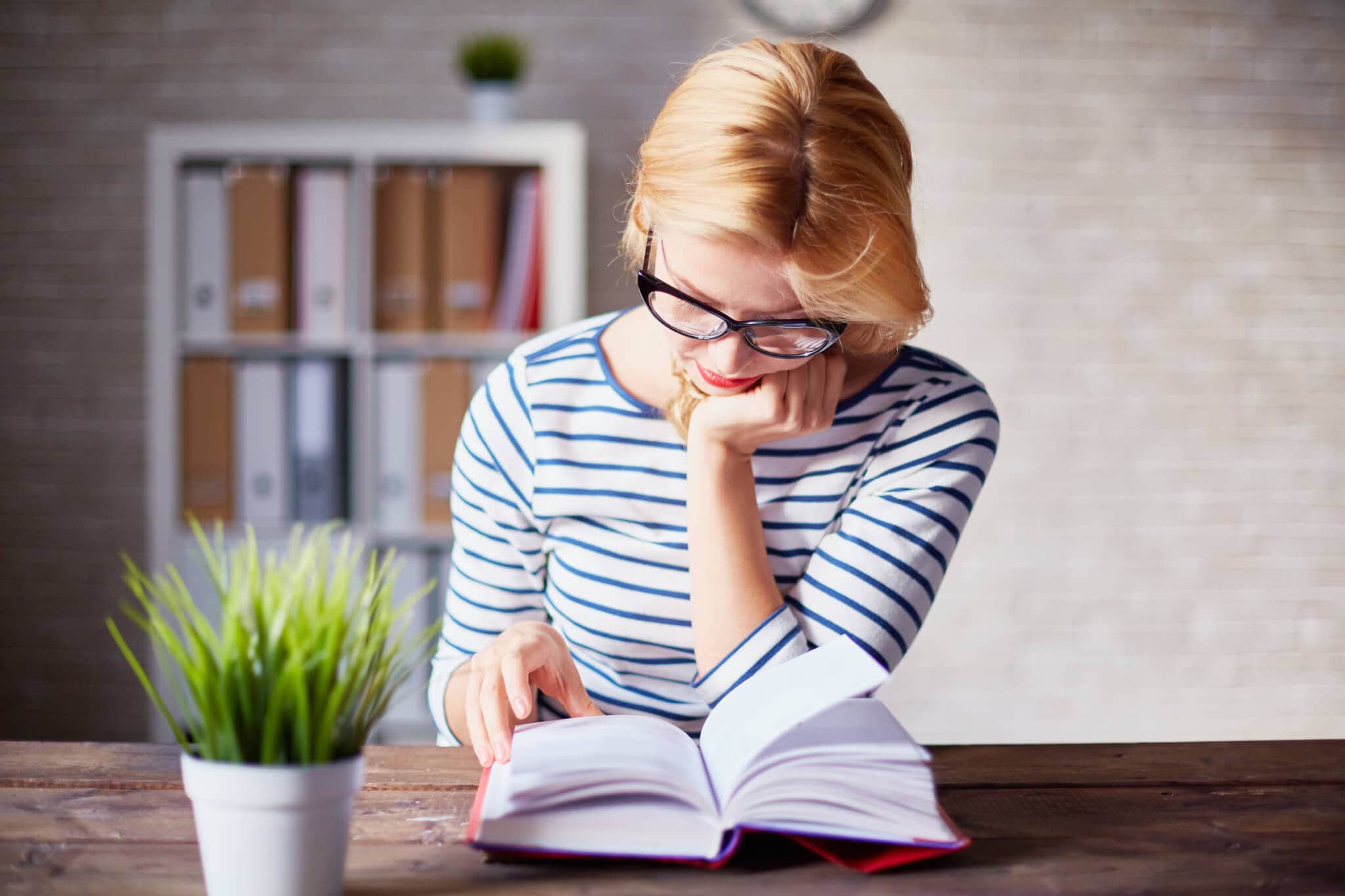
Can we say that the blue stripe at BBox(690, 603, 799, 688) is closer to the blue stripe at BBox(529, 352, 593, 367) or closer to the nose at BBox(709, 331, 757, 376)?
the nose at BBox(709, 331, 757, 376)

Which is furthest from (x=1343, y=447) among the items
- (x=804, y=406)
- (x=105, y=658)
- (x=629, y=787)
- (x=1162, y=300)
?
(x=105, y=658)

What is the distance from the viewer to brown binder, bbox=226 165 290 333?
2.18 meters

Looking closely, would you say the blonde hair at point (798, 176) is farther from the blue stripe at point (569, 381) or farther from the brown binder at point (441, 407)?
the brown binder at point (441, 407)

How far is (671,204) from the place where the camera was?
896mm

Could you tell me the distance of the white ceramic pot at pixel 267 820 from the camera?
21.3 inches

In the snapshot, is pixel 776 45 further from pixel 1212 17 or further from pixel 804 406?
pixel 1212 17

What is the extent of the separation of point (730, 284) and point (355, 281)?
1507 mm

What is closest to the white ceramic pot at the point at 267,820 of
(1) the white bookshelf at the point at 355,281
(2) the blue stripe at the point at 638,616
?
(2) the blue stripe at the point at 638,616

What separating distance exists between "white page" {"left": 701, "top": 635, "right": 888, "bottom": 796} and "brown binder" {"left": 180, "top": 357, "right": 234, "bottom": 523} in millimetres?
1690

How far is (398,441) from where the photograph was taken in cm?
223

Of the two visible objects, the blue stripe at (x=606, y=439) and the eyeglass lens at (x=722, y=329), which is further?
the blue stripe at (x=606, y=439)

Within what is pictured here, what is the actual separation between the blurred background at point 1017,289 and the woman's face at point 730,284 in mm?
1579

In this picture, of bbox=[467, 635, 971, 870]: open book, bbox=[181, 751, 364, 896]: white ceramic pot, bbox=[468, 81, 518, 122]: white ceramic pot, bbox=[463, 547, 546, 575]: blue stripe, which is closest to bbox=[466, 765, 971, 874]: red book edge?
bbox=[467, 635, 971, 870]: open book

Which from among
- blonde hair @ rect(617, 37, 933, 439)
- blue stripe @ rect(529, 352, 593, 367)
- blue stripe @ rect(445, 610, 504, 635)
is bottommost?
blue stripe @ rect(445, 610, 504, 635)
